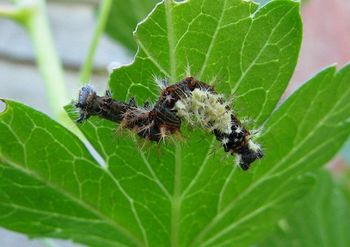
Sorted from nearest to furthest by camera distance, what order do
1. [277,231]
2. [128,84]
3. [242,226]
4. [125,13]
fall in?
1. [128,84]
2. [242,226]
3. [277,231]
4. [125,13]

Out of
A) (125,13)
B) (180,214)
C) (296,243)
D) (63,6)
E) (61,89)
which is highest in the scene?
(63,6)

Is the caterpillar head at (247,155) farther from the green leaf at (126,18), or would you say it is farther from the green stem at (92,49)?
the green leaf at (126,18)

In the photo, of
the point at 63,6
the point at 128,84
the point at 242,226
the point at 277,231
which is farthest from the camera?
the point at 63,6

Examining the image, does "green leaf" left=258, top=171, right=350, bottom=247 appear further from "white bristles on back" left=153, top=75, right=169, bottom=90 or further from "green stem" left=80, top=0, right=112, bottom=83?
"white bristles on back" left=153, top=75, right=169, bottom=90

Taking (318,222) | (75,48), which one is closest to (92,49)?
(318,222)

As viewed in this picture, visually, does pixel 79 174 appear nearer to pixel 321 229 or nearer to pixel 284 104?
pixel 284 104

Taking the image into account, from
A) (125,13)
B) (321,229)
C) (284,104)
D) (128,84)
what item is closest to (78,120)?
(128,84)
